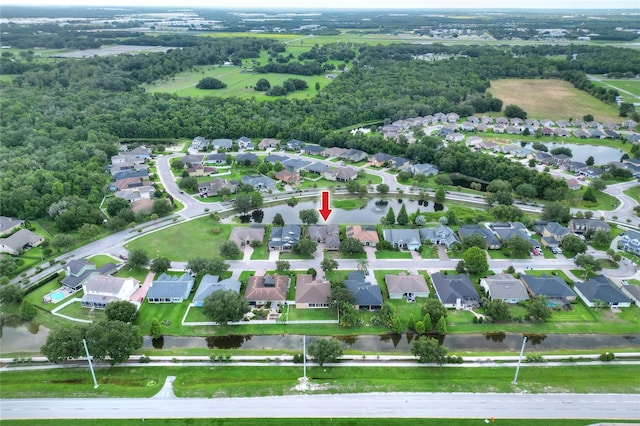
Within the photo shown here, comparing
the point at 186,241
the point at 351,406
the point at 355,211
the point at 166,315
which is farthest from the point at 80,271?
the point at 355,211

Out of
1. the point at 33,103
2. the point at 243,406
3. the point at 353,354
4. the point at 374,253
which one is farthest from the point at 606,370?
the point at 33,103

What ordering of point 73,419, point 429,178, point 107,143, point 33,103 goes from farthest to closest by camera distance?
1. point 33,103
2. point 107,143
3. point 429,178
4. point 73,419

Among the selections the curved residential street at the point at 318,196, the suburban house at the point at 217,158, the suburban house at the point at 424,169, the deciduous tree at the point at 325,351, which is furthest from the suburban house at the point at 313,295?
the suburban house at the point at 217,158

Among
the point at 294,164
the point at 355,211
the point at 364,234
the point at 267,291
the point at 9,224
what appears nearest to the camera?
the point at 267,291

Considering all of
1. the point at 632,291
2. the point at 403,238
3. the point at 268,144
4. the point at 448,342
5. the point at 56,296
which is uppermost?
the point at 268,144

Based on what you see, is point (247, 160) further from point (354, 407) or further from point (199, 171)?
point (354, 407)

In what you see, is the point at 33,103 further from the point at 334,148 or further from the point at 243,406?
the point at 243,406

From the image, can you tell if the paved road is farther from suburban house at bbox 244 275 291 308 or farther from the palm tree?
the palm tree
